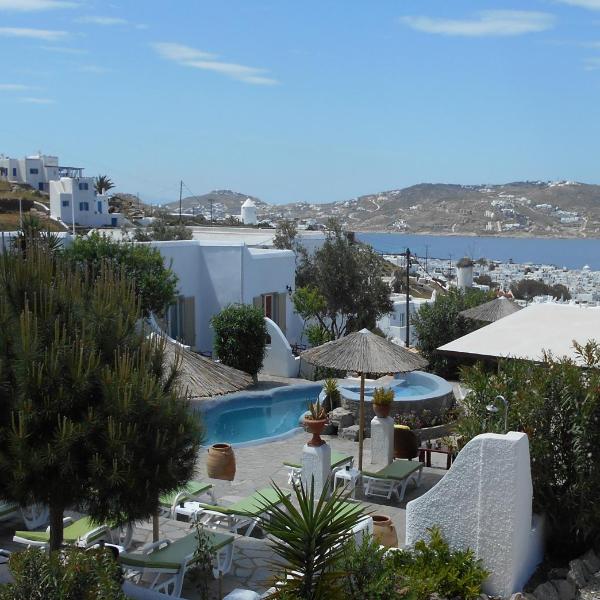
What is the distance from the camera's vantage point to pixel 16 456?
6559 millimetres

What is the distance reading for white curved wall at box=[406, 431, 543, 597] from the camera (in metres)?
8.23

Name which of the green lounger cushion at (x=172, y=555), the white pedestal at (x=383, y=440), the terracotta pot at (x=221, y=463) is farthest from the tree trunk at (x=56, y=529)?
the white pedestal at (x=383, y=440)

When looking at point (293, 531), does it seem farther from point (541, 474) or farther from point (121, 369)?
point (541, 474)

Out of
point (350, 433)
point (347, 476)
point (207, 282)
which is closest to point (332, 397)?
point (350, 433)

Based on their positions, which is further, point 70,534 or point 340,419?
point 340,419

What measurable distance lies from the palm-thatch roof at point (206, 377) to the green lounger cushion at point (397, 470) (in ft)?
8.20

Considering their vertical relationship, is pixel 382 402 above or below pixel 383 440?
above

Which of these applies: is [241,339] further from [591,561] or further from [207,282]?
[591,561]

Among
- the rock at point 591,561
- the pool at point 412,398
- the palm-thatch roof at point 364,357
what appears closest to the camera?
the rock at point 591,561

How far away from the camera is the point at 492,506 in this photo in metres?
8.34

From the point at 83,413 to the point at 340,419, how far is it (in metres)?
10.2

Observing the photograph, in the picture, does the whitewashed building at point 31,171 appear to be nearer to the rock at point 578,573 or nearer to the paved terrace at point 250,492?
the paved terrace at point 250,492

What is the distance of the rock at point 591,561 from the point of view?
8703 mm

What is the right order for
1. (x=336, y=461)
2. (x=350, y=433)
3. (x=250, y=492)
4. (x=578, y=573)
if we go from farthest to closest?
(x=350, y=433), (x=250, y=492), (x=336, y=461), (x=578, y=573)
